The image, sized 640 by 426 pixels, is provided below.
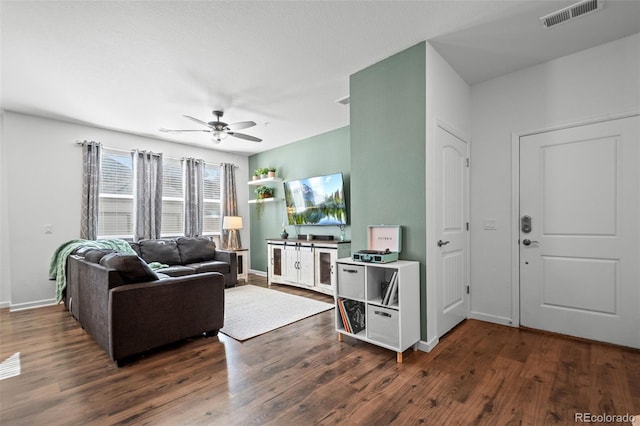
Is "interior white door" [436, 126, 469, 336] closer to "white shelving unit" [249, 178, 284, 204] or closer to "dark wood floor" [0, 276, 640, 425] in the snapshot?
"dark wood floor" [0, 276, 640, 425]

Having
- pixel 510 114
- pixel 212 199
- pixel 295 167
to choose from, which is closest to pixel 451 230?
pixel 510 114

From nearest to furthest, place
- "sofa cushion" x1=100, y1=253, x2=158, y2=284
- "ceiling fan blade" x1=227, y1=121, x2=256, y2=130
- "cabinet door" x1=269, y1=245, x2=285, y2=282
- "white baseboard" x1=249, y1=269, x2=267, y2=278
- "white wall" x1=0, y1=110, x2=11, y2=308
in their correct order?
1. "sofa cushion" x1=100, y1=253, x2=158, y2=284
2. "ceiling fan blade" x1=227, y1=121, x2=256, y2=130
3. "white wall" x1=0, y1=110, x2=11, y2=308
4. "cabinet door" x1=269, y1=245, x2=285, y2=282
5. "white baseboard" x1=249, y1=269, x2=267, y2=278

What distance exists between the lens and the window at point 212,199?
6.01 metres

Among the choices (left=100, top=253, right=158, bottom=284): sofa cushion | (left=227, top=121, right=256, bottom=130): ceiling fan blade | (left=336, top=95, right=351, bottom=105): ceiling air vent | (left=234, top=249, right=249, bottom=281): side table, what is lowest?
(left=234, top=249, right=249, bottom=281): side table

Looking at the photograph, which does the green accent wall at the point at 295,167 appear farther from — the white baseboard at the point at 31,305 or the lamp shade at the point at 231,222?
the white baseboard at the point at 31,305

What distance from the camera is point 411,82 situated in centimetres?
266

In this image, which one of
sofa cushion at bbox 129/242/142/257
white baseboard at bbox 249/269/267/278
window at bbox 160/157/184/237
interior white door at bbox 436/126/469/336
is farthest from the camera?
white baseboard at bbox 249/269/267/278

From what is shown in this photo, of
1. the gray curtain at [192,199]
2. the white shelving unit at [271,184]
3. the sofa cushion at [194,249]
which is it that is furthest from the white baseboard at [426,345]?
the gray curtain at [192,199]

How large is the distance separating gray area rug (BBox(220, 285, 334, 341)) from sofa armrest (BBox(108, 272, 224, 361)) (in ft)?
1.07

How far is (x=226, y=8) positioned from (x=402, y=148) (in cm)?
179

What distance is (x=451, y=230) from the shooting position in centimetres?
298

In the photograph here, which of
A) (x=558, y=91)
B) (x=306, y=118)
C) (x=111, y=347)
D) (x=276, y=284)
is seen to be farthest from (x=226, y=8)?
(x=276, y=284)

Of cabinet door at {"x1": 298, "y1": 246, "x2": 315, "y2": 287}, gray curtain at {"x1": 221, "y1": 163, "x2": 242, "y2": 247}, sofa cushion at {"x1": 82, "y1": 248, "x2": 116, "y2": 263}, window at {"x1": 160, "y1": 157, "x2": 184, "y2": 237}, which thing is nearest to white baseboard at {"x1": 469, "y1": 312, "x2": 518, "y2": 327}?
cabinet door at {"x1": 298, "y1": 246, "x2": 315, "y2": 287}

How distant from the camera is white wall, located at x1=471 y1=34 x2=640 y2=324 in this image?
2.59 metres
